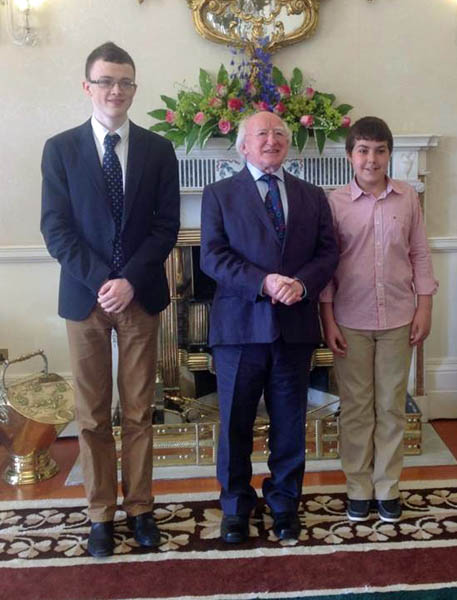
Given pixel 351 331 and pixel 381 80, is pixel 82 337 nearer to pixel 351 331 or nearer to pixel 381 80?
pixel 351 331

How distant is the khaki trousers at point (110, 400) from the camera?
2.07 m

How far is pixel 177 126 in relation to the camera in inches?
116

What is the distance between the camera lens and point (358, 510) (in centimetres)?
231

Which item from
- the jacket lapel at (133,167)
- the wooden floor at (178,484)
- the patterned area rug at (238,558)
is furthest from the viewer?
the wooden floor at (178,484)

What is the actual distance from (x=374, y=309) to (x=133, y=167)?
0.91 m

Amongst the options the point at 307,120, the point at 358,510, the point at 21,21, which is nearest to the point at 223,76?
the point at 307,120

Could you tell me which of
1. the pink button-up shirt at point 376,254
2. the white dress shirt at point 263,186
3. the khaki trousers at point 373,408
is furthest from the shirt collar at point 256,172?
the khaki trousers at point 373,408

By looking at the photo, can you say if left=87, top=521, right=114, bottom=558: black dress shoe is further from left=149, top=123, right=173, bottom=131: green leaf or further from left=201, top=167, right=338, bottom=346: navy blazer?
left=149, top=123, right=173, bottom=131: green leaf

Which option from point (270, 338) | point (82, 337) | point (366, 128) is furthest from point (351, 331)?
point (82, 337)

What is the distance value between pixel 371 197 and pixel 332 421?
3.60 ft

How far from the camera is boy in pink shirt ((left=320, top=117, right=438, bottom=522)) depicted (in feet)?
7.21

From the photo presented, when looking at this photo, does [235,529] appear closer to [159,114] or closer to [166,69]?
[159,114]

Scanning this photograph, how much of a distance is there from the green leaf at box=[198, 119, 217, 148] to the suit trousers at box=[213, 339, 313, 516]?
1114 millimetres

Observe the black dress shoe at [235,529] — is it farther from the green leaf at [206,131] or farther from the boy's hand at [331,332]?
the green leaf at [206,131]
